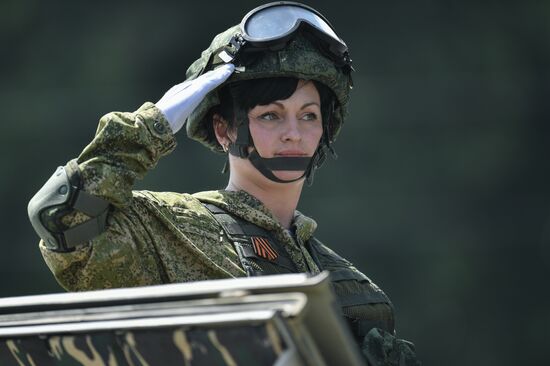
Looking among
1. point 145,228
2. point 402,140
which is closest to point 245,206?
point 145,228

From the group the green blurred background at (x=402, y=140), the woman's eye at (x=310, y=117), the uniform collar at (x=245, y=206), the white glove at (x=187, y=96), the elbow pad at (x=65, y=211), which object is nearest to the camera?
the elbow pad at (x=65, y=211)

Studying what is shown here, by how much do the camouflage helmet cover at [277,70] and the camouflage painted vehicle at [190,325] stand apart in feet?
4.35

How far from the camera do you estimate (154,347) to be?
2658 millimetres

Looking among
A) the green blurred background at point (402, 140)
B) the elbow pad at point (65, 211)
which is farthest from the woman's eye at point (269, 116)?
the green blurred background at point (402, 140)

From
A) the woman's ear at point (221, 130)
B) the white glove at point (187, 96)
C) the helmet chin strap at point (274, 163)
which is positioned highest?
the white glove at point (187, 96)

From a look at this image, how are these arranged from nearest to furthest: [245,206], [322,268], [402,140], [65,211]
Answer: [65,211]
[245,206]
[322,268]
[402,140]

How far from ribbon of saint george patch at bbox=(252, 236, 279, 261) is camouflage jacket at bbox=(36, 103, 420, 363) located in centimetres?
7

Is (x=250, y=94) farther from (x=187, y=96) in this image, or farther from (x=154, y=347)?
(x=154, y=347)

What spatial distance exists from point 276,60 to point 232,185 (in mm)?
397

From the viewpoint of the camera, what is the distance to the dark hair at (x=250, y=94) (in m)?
3.88

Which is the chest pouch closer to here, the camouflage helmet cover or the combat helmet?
the combat helmet

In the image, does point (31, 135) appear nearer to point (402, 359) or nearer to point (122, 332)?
point (402, 359)

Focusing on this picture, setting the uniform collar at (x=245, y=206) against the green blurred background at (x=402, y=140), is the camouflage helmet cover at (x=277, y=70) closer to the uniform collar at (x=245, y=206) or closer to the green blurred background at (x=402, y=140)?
the uniform collar at (x=245, y=206)

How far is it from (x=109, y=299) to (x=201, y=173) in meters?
6.73
